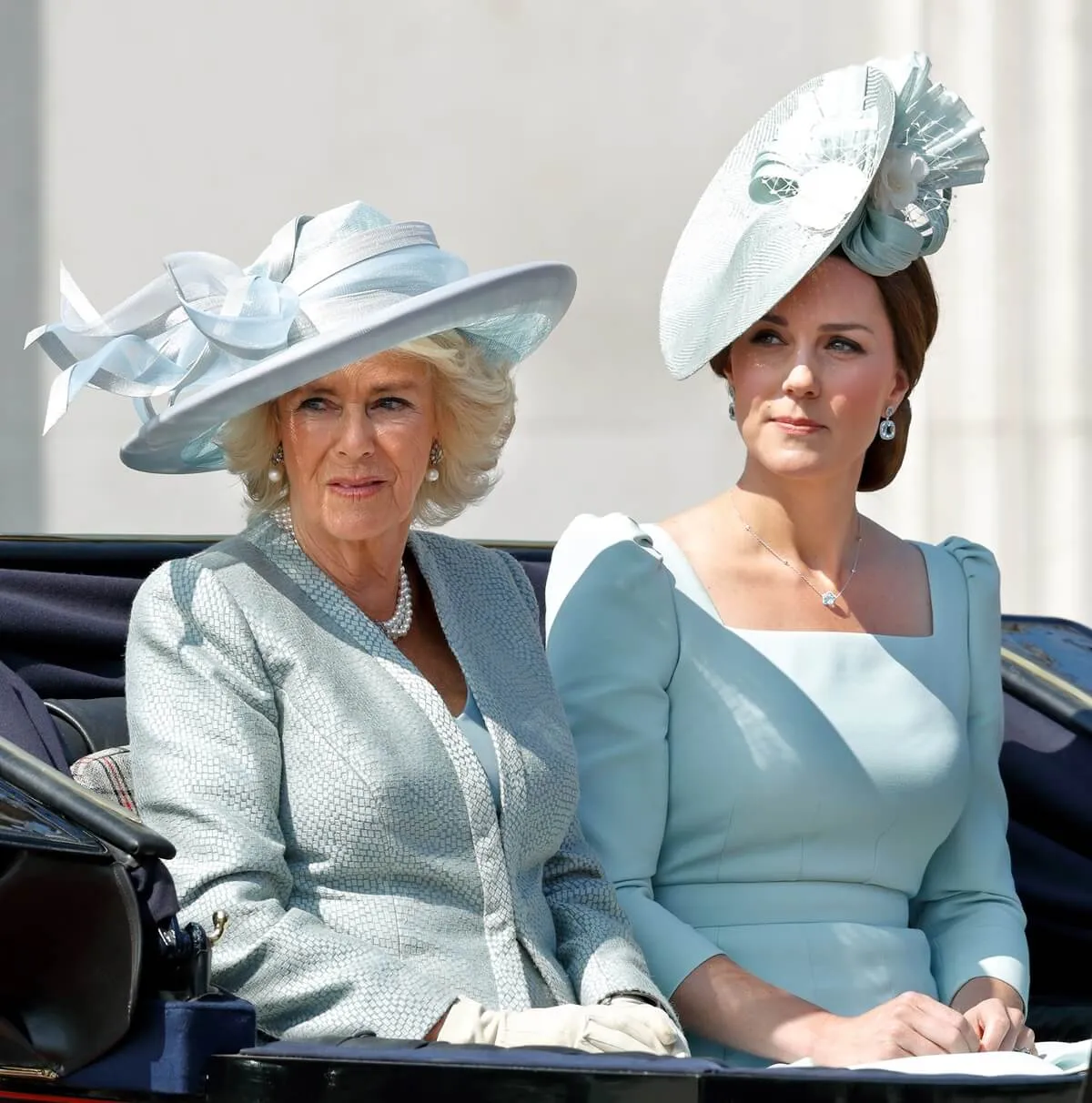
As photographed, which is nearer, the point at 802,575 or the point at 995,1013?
the point at 995,1013

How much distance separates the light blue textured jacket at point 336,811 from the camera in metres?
2.04

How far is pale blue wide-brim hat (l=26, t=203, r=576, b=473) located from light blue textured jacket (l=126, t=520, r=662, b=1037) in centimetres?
19

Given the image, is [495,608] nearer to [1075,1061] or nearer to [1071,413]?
[1075,1061]

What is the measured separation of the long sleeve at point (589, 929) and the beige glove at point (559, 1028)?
0.11 metres

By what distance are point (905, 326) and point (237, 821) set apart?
114cm

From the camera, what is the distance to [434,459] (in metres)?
2.46

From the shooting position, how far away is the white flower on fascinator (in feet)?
8.61

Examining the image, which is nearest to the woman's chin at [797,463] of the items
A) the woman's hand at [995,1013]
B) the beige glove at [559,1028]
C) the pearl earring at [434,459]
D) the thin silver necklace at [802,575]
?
the thin silver necklace at [802,575]

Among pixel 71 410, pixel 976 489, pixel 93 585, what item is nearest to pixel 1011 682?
pixel 93 585

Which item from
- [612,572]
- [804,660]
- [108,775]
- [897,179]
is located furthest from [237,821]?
[897,179]

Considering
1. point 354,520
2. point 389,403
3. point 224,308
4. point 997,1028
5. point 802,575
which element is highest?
point 224,308

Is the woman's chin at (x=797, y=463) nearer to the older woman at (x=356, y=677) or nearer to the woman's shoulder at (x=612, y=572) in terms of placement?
the woman's shoulder at (x=612, y=572)

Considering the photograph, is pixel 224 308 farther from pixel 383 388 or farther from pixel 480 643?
pixel 480 643

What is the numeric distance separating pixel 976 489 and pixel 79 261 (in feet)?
7.38
